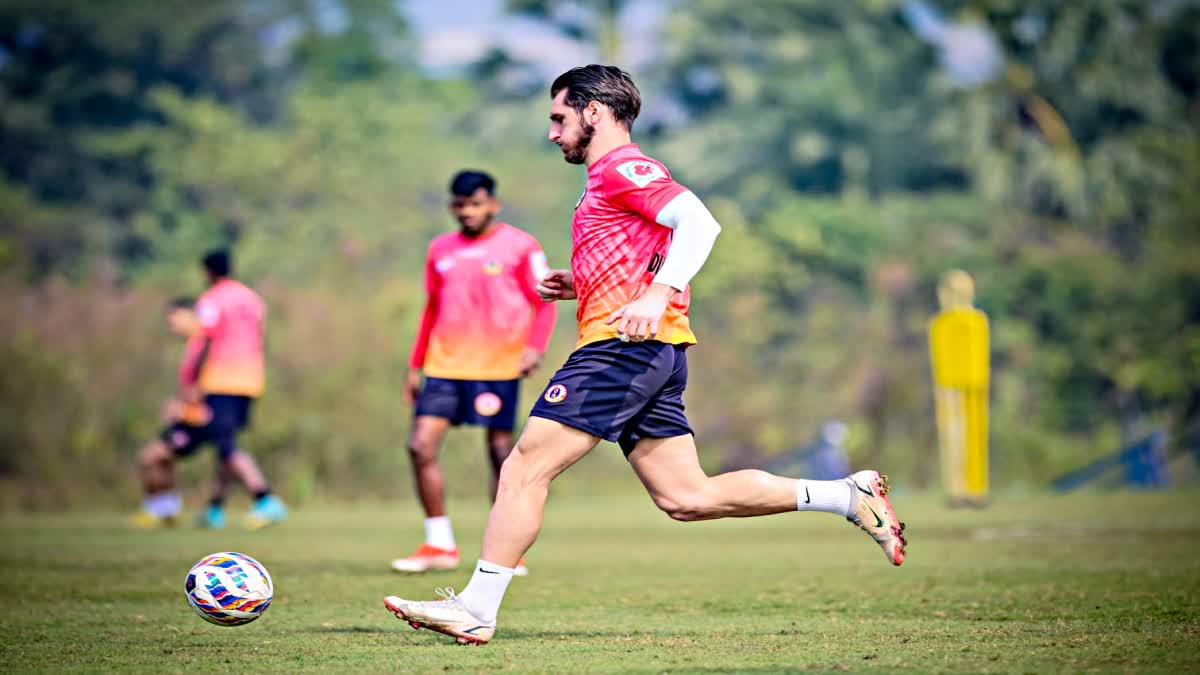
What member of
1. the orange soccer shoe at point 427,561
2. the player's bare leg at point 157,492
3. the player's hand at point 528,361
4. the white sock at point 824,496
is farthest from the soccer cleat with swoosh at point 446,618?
the player's bare leg at point 157,492

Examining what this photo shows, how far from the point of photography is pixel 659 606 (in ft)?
24.4

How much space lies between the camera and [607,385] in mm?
5793

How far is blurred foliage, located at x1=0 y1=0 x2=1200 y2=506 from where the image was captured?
31.1 meters

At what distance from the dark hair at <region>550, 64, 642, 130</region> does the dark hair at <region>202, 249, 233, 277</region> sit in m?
8.67

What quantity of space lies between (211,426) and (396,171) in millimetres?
32937

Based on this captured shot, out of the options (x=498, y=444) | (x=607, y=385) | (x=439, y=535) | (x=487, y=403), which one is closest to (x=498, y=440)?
Result: (x=498, y=444)

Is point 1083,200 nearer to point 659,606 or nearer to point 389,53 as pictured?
point 389,53

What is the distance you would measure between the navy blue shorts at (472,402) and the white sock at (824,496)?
136 inches

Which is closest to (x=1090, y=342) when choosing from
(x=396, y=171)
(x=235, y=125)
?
(x=396, y=171)

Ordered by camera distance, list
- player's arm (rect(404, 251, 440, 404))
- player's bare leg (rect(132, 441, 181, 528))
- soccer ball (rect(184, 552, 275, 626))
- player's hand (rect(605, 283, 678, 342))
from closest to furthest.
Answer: player's hand (rect(605, 283, 678, 342)) < soccer ball (rect(184, 552, 275, 626)) < player's arm (rect(404, 251, 440, 404)) < player's bare leg (rect(132, 441, 181, 528))

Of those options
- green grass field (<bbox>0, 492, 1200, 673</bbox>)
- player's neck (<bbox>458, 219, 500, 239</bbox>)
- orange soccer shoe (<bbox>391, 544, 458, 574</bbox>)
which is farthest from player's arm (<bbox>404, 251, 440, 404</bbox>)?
green grass field (<bbox>0, 492, 1200, 673</bbox>)

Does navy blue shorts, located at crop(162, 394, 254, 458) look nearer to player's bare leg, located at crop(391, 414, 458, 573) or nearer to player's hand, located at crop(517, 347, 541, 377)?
player's bare leg, located at crop(391, 414, 458, 573)

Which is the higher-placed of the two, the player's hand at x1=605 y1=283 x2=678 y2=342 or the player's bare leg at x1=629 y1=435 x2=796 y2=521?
the player's hand at x1=605 y1=283 x2=678 y2=342

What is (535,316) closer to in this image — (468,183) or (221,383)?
(468,183)
